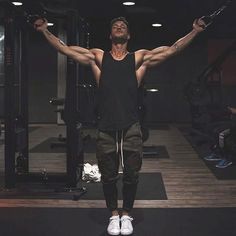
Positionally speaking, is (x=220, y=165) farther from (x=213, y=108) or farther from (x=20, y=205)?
(x=20, y=205)

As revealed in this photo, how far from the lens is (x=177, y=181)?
15.4ft

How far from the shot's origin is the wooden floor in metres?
3.76

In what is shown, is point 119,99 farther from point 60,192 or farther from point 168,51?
point 60,192

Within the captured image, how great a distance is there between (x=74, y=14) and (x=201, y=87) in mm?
4206

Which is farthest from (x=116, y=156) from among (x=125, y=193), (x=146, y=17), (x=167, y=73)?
(x=167, y=73)

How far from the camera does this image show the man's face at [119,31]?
286cm

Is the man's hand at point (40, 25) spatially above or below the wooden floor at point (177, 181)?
above

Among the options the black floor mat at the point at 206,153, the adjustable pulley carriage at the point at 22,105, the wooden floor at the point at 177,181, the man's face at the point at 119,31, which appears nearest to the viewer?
the man's face at the point at 119,31
